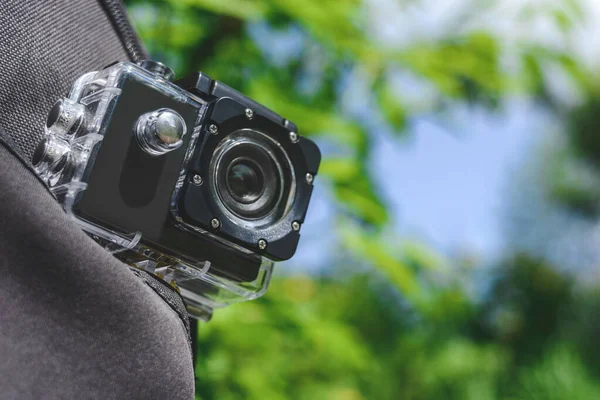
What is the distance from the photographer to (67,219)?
0.45 meters

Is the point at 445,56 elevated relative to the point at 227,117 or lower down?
elevated

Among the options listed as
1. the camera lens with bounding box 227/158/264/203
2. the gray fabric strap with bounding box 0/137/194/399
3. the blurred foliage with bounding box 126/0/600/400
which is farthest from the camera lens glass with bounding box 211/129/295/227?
the blurred foliage with bounding box 126/0/600/400

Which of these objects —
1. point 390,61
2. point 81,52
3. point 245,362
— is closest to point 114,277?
point 81,52

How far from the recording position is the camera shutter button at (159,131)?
48 centimetres

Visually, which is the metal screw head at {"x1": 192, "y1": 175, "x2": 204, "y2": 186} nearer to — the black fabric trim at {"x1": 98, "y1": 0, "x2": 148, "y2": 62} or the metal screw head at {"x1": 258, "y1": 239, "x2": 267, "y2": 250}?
the metal screw head at {"x1": 258, "y1": 239, "x2": 267, "y2": 250}

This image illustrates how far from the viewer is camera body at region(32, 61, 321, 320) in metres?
0.48

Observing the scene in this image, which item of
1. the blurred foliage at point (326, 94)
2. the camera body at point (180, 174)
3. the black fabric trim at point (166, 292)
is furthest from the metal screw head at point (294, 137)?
the blurred foliage at point (326, 94)

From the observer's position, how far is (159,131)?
0.48 metres

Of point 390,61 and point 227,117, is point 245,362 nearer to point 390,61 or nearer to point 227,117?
point 390,61

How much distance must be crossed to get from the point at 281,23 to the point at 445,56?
48 cm

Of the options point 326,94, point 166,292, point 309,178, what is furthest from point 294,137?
point 326,94

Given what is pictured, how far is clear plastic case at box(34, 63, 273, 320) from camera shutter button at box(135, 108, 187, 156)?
0.07 ft

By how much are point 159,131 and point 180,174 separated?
44 mm

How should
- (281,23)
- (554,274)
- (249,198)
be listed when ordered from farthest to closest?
(554,274)
(281,23)
(249,198)
